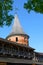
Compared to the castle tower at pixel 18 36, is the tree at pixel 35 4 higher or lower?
lower

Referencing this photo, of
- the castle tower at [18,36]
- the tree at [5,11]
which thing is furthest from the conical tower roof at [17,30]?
the tree at [5,11]

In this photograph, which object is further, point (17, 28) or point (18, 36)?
point (17, 28)

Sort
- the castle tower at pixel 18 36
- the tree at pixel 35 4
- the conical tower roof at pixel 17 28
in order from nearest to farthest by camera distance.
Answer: the tree at pixel 35 4
the castle tower at pixel 18 36
the conical tower roof at pixel 17 28

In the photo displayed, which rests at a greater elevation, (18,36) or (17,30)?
(17,30)

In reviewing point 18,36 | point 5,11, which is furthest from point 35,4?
point 18,36

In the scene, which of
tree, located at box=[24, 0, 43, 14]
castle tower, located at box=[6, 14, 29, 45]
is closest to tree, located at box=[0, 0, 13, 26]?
tree, located at box=[24, 0, 43, 14]

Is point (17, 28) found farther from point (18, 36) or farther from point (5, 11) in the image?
point (5, 11)

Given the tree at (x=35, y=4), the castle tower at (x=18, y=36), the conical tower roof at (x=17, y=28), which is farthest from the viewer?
the conical tower roof at (x=17, y=28)

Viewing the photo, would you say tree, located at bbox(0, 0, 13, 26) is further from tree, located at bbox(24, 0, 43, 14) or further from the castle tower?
the castle tower

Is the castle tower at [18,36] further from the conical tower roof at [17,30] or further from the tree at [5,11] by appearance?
the tree at [5,11]

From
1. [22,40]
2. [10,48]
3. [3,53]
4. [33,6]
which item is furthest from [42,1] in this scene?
[22,40]

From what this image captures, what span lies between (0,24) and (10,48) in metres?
21.8

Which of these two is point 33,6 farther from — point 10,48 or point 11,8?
point 10,48

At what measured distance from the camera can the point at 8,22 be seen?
14.9 m
